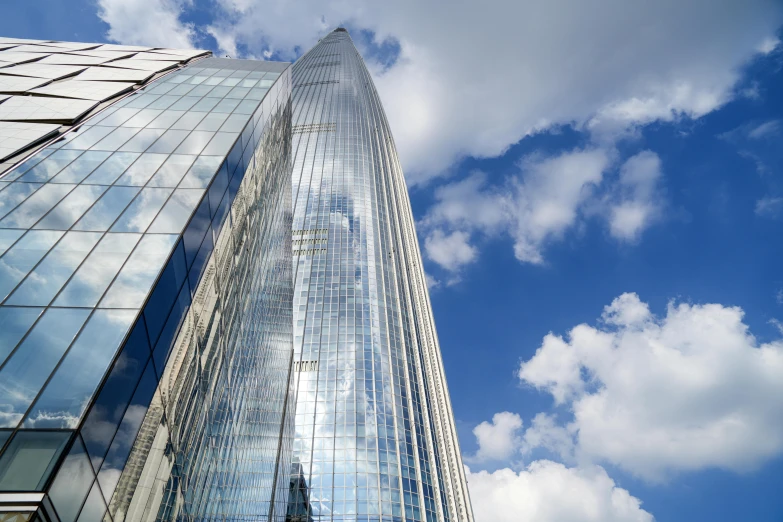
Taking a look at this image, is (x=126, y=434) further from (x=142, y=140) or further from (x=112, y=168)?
(x=142, y=140)

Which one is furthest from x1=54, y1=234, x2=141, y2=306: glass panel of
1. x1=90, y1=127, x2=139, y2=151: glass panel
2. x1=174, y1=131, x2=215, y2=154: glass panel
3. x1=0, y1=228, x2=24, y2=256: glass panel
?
x1=90, y1=127, x2=139, y2=151: glass panel

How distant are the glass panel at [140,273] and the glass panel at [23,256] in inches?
96.7

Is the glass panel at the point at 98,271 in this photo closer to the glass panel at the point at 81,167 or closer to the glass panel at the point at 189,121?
the glass panel at the point at 81,167

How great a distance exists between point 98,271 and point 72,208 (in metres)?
4.24

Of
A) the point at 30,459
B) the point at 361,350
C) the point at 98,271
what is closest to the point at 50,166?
the point at 98,271

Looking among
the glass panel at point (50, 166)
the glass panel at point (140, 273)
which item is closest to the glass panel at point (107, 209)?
the glass panel at point (140, 273)

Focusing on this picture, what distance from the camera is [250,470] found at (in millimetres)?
36062

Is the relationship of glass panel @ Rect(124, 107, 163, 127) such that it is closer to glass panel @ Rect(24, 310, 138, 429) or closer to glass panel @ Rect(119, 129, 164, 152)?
glass panel @ Rect(119, 129, 164, 152)

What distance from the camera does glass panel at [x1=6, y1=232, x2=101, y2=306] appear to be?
12383 mm

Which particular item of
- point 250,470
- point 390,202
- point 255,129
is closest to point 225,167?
point 255,129

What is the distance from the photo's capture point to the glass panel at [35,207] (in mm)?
15125

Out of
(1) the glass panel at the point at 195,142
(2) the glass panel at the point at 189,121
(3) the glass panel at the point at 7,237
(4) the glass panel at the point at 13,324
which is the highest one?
(2) the glass panel at the point at 189,121

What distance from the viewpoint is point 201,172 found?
62.3 ft

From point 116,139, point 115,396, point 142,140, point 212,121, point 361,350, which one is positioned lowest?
point 115,396
